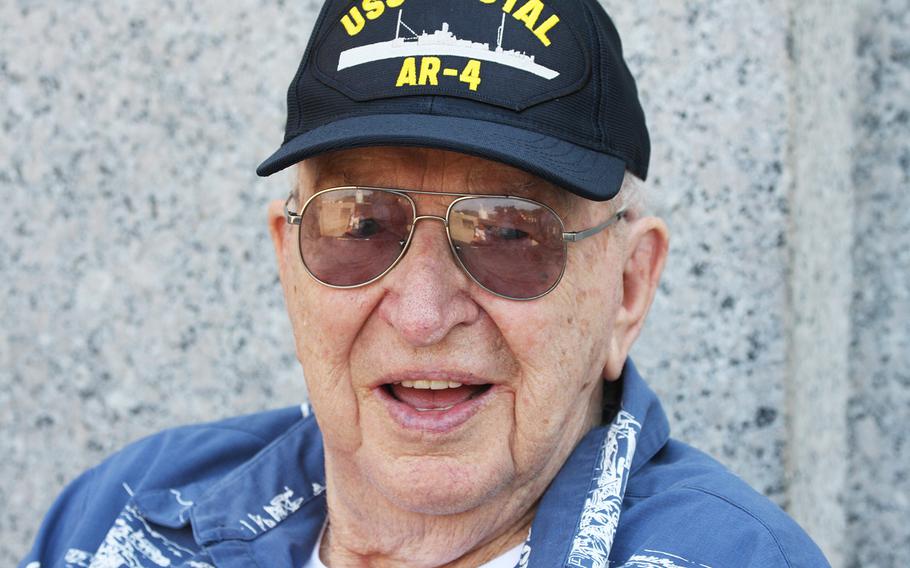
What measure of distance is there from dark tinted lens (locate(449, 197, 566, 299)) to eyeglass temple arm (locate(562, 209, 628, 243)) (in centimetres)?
4

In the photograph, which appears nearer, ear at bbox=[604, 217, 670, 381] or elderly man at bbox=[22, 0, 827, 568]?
elderly man at bbox=[22, 0, 827, 568]

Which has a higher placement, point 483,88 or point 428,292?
point 483,88

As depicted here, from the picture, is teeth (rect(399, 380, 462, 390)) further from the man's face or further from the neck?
the neck

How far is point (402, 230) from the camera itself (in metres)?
1.78

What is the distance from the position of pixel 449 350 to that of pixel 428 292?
4.8 inches

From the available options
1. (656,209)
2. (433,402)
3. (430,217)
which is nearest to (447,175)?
(430,217)

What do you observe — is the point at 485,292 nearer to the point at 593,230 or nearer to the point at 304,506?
the point at 593,230

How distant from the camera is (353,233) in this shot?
1.83 meters

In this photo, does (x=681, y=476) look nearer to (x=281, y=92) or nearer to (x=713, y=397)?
(x=713, y=397)

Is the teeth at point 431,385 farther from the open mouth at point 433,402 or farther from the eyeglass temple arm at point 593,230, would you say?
the eyeglass temple arm at point 593,230

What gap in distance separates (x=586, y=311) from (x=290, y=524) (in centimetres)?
87

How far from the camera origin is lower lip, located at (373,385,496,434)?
5.96 ft

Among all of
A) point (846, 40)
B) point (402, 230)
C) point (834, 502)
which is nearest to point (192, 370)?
point (402, 230)

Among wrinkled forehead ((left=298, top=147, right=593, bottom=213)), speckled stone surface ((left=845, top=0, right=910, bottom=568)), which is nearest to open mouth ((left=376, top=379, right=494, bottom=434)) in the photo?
wrinkled forehead ((left=298, top=147, right=593, bottom=213))
